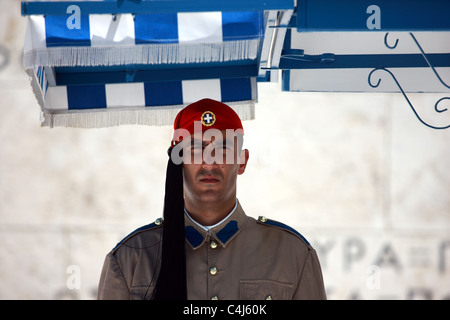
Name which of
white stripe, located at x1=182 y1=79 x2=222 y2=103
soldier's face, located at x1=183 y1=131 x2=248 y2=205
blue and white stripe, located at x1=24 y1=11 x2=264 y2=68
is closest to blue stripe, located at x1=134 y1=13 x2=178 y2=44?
blue and white stripe, located at x1=24 y1=11 x2=264 y2=68

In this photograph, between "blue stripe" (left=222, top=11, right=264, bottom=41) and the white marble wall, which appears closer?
"blue stripe" (left=222, top=11, right=264, bottom=41)

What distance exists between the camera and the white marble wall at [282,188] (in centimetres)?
501

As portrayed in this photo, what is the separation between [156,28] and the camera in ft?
8.49

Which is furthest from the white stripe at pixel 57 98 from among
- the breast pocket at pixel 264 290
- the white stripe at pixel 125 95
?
the breast pocket at pixel 264 290

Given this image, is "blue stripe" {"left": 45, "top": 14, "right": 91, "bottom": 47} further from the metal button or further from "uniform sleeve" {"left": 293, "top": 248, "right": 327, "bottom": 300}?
"uniform sleeve" {"left": 293, "top": 248, "right": 327, "bottom": 300}

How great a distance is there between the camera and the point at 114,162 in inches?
202

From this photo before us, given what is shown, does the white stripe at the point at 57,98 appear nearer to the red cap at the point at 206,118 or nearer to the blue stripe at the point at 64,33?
the blue stripe at the point at 64,33

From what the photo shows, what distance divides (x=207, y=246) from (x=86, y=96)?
3.76ft

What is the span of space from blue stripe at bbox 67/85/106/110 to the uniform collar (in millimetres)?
978

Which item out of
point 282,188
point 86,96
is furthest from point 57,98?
point 282,188

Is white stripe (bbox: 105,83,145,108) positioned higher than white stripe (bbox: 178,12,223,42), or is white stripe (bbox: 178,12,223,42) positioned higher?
white stripe (bbox: 178,12,223,42)

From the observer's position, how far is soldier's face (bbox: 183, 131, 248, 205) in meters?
2.50
